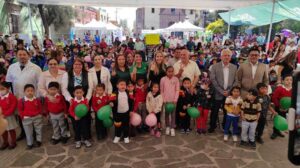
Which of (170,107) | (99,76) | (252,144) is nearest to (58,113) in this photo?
(99,76)

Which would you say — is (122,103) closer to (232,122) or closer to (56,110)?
(56,110)

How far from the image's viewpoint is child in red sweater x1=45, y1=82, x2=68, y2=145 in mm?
4236

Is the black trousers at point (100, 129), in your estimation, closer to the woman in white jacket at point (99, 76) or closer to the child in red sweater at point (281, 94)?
the woman in white jacket at point (99, 76)

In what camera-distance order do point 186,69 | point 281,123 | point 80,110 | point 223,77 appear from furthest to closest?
point 186,69
point 223,77
point 281,123
point 80,110

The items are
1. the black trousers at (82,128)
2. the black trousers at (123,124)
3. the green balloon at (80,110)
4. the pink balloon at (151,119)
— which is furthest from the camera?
the pink balloon at (151,119)

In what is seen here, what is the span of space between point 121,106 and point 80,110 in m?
0.70

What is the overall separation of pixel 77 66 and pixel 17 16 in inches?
591

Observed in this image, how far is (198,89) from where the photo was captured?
500 cm

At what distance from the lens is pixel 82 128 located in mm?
4328

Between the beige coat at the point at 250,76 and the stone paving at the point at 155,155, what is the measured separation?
3.50ft

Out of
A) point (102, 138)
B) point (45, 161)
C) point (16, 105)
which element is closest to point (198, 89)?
point (102, 138)

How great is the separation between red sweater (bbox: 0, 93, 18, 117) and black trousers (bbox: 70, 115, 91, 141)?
0.98 m

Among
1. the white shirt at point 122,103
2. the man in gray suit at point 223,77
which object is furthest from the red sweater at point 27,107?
the man in gray suit at point 223,77

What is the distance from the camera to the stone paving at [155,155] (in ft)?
12.5
